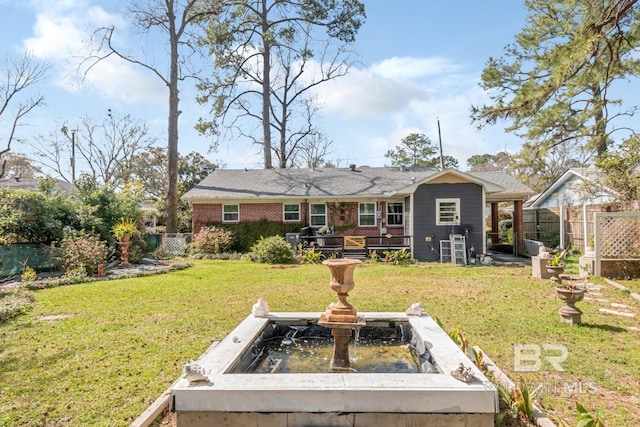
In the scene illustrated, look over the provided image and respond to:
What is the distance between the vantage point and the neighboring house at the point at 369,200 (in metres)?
15.2

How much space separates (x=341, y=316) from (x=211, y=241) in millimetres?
15325

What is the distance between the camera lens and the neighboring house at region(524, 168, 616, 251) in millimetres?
14180

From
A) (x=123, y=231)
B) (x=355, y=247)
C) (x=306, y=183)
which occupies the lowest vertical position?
(x=355, y=247)

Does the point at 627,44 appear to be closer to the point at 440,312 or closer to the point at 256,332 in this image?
the point at 440,312

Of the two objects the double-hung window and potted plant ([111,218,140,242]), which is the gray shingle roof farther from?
potted plant ([111,218,140,242])

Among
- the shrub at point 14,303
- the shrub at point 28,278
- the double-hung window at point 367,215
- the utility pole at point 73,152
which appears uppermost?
the utility pole at point 73,152

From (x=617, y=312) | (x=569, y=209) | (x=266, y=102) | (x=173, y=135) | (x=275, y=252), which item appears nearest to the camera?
(x=617, y=312)

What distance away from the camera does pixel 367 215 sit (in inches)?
747

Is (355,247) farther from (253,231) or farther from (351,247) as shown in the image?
(253,231)

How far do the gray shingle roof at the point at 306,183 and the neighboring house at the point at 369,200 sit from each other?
52 mm

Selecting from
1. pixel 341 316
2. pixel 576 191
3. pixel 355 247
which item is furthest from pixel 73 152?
pixel 576 191

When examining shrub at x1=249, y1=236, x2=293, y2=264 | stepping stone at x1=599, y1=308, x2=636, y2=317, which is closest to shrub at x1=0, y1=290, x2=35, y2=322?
shrub at x1=249, y1=236, x2=293, y2=264

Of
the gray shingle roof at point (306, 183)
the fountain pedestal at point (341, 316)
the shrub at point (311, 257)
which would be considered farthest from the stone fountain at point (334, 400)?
the gray shingle roof at point (306, 183)

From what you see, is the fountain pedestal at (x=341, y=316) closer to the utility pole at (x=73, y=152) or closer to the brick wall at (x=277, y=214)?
the brick wall at (x=277, y=214)
